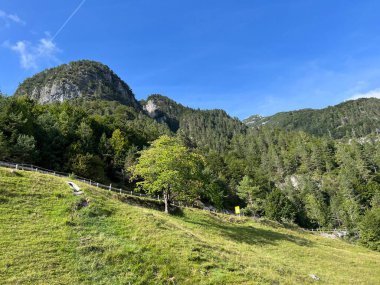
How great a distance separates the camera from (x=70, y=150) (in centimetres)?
7231

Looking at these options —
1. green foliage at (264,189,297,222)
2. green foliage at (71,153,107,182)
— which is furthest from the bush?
green foliage at (71,153,107,182)

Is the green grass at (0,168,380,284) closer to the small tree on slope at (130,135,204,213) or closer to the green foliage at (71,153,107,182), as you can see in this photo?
the small tree on slope at (130,135,204,213)

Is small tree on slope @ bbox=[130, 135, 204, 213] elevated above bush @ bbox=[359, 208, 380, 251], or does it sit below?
above

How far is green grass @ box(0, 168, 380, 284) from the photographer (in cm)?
2214

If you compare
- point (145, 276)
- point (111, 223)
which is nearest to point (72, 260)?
point (145, 276)

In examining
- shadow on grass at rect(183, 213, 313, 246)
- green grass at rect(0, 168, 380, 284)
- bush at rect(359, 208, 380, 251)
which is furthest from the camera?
bush at rect(359, 208, 380, 251)

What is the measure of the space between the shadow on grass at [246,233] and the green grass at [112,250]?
79cm

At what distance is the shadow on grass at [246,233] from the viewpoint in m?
41.8

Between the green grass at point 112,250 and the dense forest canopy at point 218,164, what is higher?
the dense forest canopy at point 218,164

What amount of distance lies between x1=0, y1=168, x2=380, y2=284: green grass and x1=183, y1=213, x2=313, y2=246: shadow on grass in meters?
0.79

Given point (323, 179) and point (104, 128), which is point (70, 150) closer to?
point (104, 128)

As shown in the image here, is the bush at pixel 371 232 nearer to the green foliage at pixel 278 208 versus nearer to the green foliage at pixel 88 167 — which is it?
the green foliage at pixel 278 208

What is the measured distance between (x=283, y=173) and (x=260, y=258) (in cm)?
15952

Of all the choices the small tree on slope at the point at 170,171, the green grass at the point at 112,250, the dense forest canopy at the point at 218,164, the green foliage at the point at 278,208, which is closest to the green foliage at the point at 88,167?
the dense forest canopy at the point at 218,164
